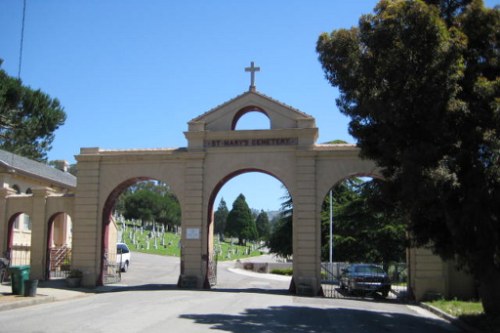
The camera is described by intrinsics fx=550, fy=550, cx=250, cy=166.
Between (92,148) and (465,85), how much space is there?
54.4 ft

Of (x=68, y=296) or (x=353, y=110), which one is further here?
(x=68, y=296)

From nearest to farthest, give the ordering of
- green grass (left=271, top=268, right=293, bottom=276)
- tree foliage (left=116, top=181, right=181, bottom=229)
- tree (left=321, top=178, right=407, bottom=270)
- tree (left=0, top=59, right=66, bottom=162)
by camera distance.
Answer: tree (left=0, top=59, right=66, bottom=162) < tree (left=321, top=178, right=407, bottom=270) < green grass (left=271, top=268, right=293, bottom=276) < tree foliage (left=116, top=181, right=181, bottom=229)

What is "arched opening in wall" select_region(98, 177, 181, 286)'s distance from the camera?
25172mm

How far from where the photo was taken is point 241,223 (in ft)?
319

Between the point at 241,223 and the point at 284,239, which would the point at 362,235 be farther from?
the point at 241,223

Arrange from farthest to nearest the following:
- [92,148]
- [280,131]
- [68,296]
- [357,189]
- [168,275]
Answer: [357,189] → [168,275] → [92,148] → [280,131] → [68,296]

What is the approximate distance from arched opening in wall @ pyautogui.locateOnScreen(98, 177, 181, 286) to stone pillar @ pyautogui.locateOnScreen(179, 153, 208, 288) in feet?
3.71

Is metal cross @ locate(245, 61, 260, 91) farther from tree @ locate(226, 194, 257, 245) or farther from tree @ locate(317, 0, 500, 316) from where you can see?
tree @ locate(226, 194, 257, 245)

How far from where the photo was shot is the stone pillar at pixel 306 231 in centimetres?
2205

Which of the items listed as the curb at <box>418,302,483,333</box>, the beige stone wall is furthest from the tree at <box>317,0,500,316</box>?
the beige stone wall

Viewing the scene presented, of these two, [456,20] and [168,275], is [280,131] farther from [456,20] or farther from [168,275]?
[168,275]

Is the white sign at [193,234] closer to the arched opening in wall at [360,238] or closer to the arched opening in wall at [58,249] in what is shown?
the arched opening in wall at [58,249]

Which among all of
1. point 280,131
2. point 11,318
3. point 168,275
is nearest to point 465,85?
point 280,131

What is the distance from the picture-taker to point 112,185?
2444 centimetres
